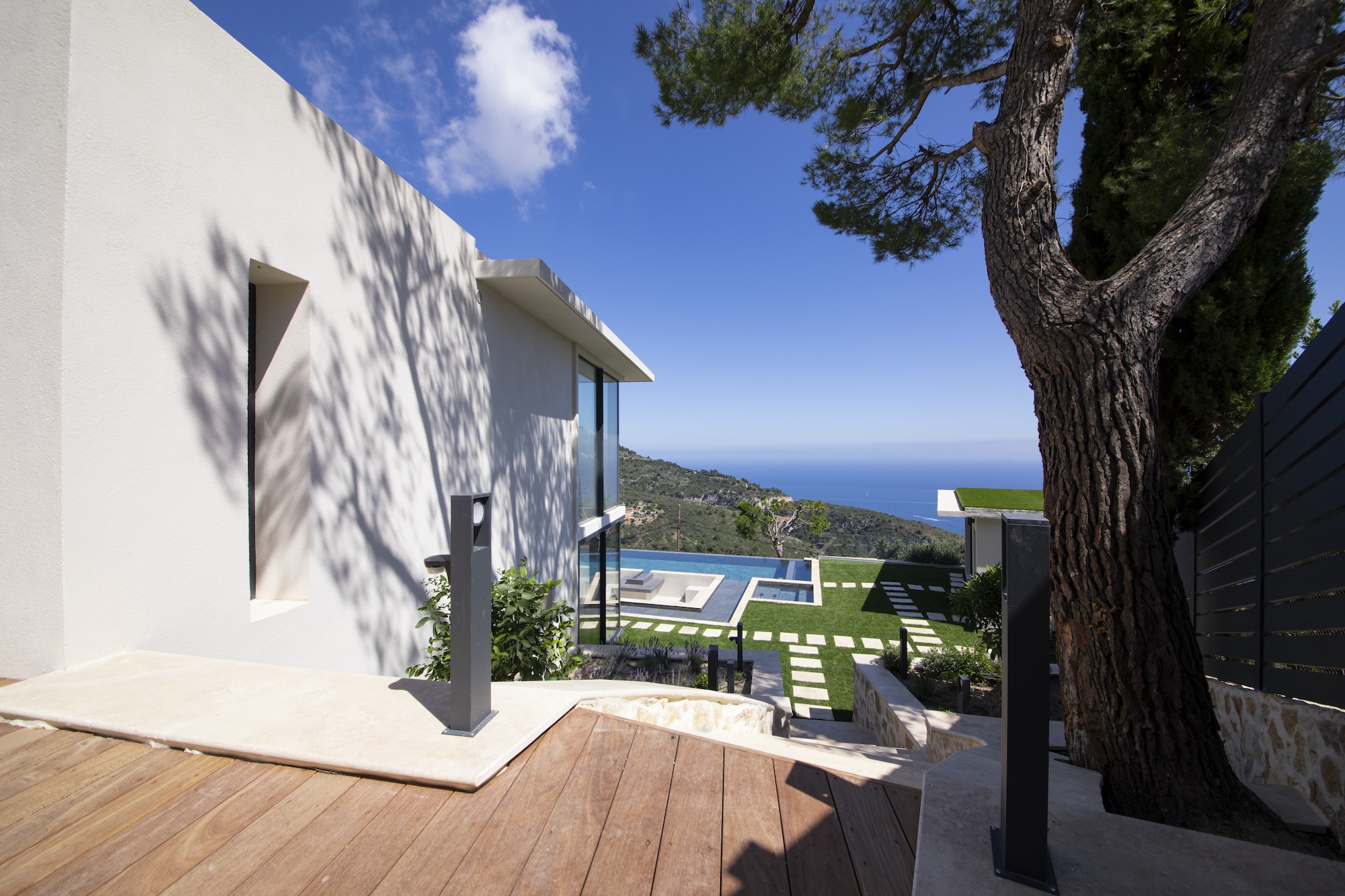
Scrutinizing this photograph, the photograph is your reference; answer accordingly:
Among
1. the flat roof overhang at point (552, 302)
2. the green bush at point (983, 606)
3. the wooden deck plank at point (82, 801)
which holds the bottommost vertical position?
the green bush at point (983, 606)

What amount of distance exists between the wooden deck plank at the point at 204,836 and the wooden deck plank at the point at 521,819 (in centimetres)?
65

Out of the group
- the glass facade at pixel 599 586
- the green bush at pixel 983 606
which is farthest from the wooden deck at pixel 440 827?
the glass facade at pixel 599 586

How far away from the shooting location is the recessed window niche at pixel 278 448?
131 inches

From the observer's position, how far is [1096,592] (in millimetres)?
2559

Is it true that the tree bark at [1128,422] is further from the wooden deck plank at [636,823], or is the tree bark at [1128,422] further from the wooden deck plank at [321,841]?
the wooden deck plank at [321,841]

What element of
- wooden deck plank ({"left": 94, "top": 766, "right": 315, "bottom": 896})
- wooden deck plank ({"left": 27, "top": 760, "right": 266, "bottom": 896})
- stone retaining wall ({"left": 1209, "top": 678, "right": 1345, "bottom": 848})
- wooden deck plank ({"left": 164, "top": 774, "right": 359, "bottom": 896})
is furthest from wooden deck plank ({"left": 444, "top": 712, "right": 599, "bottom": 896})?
stone retaining wall ({"left": 1209, "top": 678, "right": 1345, "bottom": 848})

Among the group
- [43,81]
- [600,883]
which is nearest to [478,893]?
[600,883]

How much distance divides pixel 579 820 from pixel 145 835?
1.13m

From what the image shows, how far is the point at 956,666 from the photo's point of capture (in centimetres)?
712

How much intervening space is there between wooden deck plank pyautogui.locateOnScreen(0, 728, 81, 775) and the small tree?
18.7m

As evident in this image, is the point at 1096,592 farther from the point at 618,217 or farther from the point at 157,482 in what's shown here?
the point at 618,217

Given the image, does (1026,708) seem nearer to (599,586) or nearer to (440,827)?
(440,827)

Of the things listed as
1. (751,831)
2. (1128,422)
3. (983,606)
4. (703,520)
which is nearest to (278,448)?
(751,831)

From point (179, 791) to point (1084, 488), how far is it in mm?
3693
